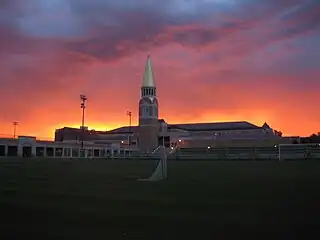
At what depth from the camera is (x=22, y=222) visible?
9344 millimetres

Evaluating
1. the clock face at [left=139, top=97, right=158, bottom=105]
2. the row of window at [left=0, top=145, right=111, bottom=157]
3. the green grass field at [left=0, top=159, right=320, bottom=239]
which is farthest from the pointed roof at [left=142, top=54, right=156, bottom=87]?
the green grass field at [left=0, top=159, right=320, bottom=239]

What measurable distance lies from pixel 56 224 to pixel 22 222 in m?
0.79

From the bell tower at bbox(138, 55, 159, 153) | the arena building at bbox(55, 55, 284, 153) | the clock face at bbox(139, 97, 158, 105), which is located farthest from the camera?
the clock face at bbox(139, 97, 158, 105)

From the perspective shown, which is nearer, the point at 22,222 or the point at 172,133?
the point at 22,222

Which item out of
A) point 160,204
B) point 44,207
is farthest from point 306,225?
point 44,207

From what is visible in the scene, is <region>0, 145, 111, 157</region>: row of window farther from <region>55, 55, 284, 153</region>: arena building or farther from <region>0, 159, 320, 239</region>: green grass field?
<region>0, 159, 320, 239</region>: green grass field

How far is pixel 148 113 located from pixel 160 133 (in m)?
15.0

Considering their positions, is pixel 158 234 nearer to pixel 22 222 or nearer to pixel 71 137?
pixel 22 222

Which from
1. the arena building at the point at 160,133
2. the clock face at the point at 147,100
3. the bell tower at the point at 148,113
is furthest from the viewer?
the clock face at the point at 147,100

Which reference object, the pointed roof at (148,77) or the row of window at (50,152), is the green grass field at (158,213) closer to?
the row of window at (50,152)

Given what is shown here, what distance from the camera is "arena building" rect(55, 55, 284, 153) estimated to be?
147 m

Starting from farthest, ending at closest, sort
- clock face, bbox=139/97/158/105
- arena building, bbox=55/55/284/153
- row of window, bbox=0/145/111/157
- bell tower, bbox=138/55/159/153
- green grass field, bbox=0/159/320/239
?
clock face, bbox=139/97/158/105
bell tower, bbox=138/55/159/153
arena building, bbox=55/55/284/153
row of window, bbox=0/145/111/157
green grass field, bbox=0/159/320/239

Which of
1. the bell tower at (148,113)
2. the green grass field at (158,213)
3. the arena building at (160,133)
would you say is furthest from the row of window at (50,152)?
the green grass field at (158,213)

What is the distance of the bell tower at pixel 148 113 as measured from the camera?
16238cm
